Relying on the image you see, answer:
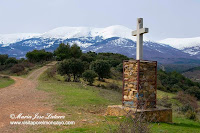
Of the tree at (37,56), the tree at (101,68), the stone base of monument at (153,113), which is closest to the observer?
the stone base of monument at (153,113)

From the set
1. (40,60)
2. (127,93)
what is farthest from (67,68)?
(40,60)

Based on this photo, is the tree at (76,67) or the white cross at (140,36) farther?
the tree at (76,67)

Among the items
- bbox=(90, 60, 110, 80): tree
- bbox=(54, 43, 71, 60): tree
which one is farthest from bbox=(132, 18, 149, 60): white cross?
bbox=(54, 43, 71, 60): tree

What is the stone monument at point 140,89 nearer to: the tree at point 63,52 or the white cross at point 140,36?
the white cross at point 140,36

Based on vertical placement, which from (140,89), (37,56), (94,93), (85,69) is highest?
(37,56)

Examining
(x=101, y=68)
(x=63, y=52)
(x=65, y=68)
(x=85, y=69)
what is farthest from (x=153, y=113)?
(x=63, y=52)

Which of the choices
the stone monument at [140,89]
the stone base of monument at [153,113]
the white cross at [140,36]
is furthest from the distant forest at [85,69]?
the stone base of monument at [153,113]

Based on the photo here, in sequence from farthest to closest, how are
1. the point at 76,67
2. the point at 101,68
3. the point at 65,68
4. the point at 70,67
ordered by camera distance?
the point at 101,68
the point at 76,67
the point at 65,68
the point at 70,67

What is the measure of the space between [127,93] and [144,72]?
1.16m

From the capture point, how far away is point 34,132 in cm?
698

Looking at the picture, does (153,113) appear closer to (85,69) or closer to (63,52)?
(85,69)

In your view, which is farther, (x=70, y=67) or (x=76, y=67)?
(x=76, y=67)

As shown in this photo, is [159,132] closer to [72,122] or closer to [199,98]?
[72,122]

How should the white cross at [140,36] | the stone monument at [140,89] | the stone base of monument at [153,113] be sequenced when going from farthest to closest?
the white cross at [140,36]
the stone monument at [140,89]
the stone base of monument at [153,113]
